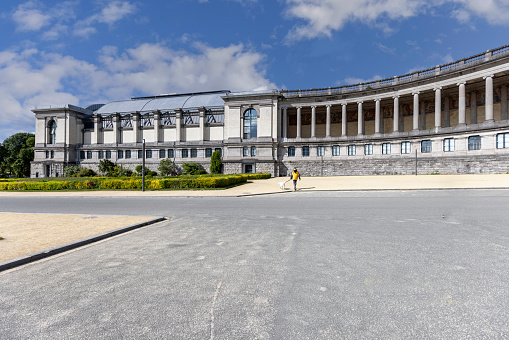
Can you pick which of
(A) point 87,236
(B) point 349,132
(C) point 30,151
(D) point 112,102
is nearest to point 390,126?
(B) point 349,132

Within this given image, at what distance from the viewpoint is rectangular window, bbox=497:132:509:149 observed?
37.5 m

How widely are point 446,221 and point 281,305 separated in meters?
8.21

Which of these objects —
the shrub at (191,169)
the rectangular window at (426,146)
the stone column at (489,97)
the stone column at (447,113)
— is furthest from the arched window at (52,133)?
the stone column at (489,97)

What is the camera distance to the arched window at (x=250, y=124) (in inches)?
2270

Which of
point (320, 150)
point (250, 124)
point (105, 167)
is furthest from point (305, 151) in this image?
point (105, 167)

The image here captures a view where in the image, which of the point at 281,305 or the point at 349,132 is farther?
the point at 349,132

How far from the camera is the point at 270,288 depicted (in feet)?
13.7

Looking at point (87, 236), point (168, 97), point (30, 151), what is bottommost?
point (87, 236)

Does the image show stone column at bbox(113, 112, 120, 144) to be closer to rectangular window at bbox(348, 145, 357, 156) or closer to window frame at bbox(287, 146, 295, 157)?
window frame at bbox(287, 146, 295, 157)

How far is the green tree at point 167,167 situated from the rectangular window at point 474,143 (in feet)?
173

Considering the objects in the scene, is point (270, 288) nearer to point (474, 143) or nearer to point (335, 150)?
point (474, 143)

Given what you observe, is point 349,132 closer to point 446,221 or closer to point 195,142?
point 195,142

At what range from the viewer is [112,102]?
254 ft

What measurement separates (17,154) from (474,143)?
105 m
